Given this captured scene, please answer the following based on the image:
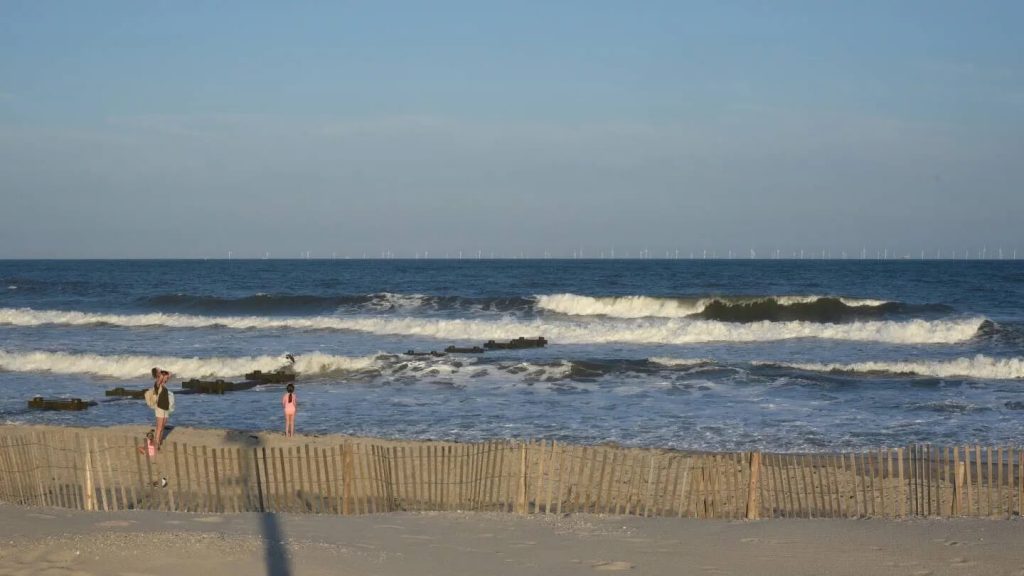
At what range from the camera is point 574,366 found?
27.4 metres

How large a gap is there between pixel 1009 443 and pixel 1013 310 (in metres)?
34.5

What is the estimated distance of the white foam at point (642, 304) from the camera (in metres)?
51.0

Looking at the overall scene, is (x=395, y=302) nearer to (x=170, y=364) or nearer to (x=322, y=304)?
(x=322, y=304)

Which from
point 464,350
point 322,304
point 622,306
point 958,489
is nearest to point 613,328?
point 464,350

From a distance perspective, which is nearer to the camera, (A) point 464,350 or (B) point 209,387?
(B) point 209,387

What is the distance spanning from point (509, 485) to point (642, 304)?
41161mm

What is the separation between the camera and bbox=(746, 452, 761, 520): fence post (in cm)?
1123

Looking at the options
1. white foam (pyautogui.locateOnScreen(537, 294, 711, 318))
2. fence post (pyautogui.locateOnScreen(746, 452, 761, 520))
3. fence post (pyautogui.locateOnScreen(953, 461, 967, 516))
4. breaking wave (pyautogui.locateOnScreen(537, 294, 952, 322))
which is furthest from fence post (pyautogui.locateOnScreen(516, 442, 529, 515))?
white foam (pyautogui.locateOnScreen(537, 294, 711, 318))

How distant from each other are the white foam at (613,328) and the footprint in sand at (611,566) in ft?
90.8

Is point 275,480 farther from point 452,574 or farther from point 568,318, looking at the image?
point 568,318

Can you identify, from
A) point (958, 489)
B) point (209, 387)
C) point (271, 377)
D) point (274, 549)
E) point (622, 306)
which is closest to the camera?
point (274, 549)

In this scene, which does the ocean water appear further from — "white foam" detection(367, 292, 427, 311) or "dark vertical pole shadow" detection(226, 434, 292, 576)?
"dark vertical pole shadow" detection(226, 434, 292, 576)

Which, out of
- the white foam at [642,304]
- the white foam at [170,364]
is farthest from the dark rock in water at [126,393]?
the white foam at [642,304]

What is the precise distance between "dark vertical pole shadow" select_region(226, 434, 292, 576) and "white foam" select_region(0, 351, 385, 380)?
1571 centimetres
